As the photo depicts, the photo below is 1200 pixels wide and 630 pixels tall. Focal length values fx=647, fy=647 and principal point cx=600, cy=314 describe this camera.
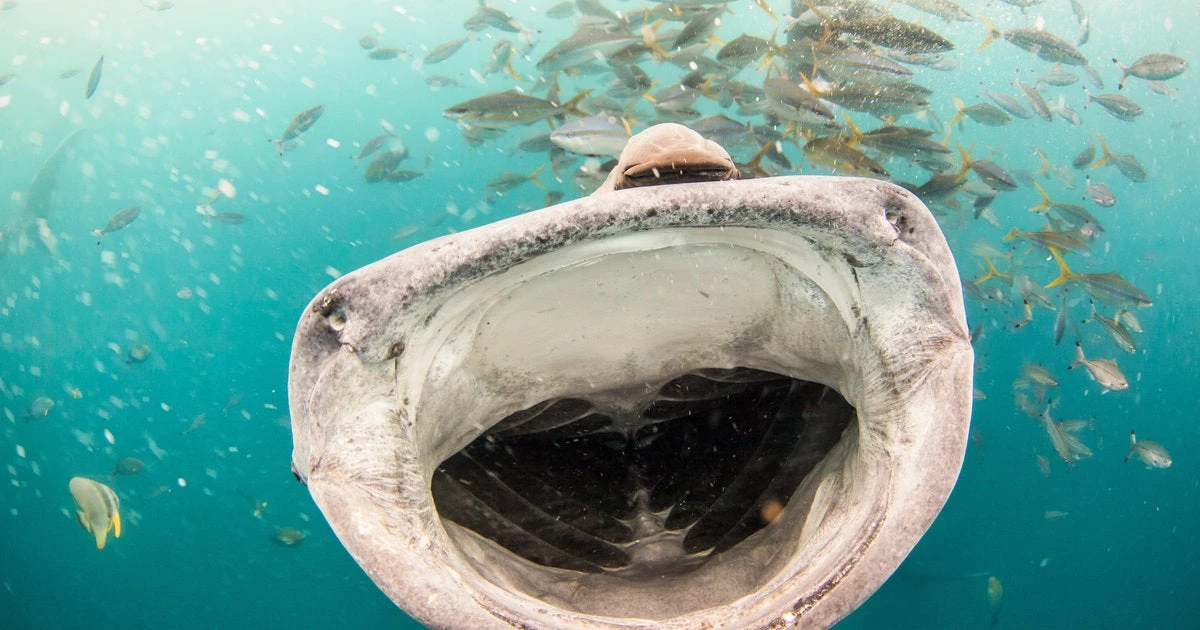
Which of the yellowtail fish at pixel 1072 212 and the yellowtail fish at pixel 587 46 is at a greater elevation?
the yellowtail fish at pixel 587 46

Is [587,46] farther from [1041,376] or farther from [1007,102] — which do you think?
[1041,376]

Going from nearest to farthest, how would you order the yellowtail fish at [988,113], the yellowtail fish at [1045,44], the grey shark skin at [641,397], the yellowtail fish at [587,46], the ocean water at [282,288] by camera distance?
the grey shark skin at [641,397]
the yellowtail fish at [587,46]
the yellowtail fish at [1045,44]
the yellowtail fish at [988,113]
the ocean water at [282,288]

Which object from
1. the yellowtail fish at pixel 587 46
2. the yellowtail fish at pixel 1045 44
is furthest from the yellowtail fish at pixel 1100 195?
the yellowtail fish at pixel 587 46

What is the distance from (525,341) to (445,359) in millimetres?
428

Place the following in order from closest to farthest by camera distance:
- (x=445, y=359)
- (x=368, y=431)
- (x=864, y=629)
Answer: (x=368, y=431)
(x=445, y=359)
(x=864, y=629)

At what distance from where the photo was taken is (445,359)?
5.37ft

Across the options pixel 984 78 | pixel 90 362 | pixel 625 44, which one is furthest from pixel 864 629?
pixel 90 362

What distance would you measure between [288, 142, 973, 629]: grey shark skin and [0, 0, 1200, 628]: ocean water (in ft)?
69.9

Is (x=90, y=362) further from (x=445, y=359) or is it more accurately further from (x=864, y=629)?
(x=445, y=359)

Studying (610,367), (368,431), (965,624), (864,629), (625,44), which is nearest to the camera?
(368,431)

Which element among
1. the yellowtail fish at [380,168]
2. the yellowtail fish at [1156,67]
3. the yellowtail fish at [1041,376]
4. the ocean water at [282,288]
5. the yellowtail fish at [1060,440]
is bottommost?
the ocean water at [282,288]

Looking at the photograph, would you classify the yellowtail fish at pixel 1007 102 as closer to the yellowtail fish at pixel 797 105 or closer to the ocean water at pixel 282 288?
the yellowtail fish at pixel 797 105

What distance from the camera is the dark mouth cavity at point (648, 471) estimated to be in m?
2.11

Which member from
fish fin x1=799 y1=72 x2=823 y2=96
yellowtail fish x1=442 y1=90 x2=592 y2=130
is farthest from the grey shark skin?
yellowtail fish x1=442 y1=90 x2=592 y2=130
